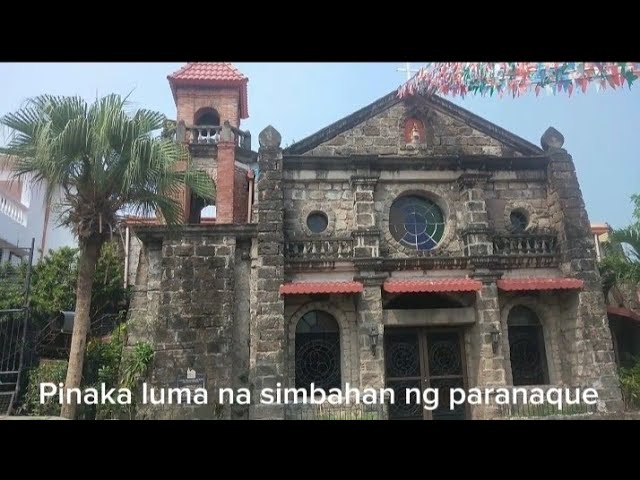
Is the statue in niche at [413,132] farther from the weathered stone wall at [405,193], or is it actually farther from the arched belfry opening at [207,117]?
the arched belfry opening at [207,117]

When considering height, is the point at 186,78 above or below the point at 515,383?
above

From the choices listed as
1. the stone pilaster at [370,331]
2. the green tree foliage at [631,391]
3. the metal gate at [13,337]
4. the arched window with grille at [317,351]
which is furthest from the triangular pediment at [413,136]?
the metal gate at [13,337]

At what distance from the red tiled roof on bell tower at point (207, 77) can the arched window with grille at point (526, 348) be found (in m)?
11.5

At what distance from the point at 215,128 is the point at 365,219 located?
6233mm

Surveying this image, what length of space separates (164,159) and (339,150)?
5684 millimetres

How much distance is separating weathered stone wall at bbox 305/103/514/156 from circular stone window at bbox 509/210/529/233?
5.53 ft

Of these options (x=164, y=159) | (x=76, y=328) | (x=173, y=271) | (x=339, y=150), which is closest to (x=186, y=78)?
(x=339, y=150)

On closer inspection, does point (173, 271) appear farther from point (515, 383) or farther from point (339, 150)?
point (515, 383)

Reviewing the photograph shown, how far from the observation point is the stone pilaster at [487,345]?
12.4 meters

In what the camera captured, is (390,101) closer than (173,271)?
No

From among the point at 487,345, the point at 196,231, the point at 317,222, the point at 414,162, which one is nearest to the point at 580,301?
the point at 487,345

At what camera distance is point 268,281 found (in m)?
12.4
